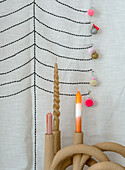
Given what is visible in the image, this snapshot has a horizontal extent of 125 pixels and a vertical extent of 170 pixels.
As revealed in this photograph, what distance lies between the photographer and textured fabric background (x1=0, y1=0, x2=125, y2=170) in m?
0.83

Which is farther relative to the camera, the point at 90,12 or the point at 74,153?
the point at 90,12

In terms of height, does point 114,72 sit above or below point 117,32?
below

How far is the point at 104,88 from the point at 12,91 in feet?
1.15

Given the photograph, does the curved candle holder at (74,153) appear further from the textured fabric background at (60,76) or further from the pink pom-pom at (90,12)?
the pink pom-pom at (90,12)

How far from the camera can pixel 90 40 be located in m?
0.86

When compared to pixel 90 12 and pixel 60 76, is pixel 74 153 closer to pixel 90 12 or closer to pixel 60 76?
pixel 60 76

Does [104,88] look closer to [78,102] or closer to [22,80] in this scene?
[78,102]

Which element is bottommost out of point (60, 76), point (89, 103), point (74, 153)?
point (74, 153)

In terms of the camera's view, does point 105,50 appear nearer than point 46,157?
No

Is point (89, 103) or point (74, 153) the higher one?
point (89, 103)

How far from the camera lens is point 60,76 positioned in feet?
2.79

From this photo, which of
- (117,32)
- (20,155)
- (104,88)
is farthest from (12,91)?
(117,32)

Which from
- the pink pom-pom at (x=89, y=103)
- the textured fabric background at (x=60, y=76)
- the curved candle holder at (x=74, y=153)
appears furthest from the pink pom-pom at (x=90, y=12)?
the curved candle holder at (x=74, y=153)

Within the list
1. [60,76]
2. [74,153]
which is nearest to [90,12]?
[60,76]
